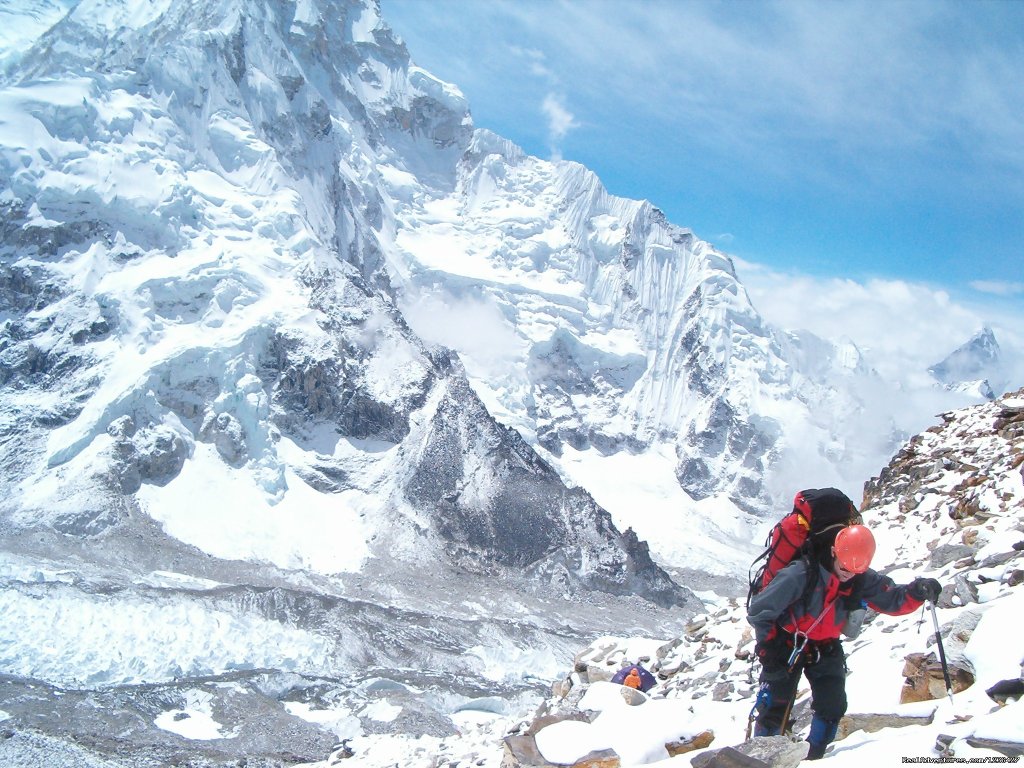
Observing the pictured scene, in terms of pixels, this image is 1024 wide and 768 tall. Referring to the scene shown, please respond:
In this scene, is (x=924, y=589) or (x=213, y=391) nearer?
(x=924, y=589)

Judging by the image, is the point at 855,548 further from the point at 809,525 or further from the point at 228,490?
the point at 228,490

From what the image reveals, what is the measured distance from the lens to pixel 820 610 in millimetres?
9992

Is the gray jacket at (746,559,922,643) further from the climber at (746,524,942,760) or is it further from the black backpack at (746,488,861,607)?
the black backpack at (746,488,861,607)

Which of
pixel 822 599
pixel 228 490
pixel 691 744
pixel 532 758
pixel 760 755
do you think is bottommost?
pixel 532 758

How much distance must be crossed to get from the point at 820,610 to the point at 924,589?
116 cm

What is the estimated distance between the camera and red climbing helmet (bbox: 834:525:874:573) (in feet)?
30.9

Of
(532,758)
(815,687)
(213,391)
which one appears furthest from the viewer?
(213,391)

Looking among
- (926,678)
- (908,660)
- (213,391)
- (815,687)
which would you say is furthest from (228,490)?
(815,687)

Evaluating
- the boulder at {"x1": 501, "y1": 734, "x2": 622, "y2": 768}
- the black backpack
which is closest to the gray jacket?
the black backpack

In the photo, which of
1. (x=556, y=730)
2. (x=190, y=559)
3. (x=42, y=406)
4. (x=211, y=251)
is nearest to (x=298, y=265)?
(x=211, y=251)

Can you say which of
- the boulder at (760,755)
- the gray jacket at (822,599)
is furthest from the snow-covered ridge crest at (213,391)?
the gray jacket at (822,599)

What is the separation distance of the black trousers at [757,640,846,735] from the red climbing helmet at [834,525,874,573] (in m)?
1.25

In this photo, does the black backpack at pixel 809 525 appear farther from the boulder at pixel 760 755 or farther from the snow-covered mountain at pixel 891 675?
the snow-covered mountain at pixel 891 675

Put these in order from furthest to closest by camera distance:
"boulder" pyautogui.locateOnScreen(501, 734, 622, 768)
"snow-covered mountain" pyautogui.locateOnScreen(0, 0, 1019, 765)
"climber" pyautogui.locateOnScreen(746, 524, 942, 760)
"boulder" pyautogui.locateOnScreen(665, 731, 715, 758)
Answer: "snow-covered mountain" pyautogui.locateOnScreen(0, 0, 1019, 765) → "boulder" pyautogui.locateOnScreen(665, 731, 715, 758) → "boulder" pyautogui.locateOnScreen(501, 734, 622, 768) → "climber" pyautogui.locateOnScreen(746, 524, 942, 760)
